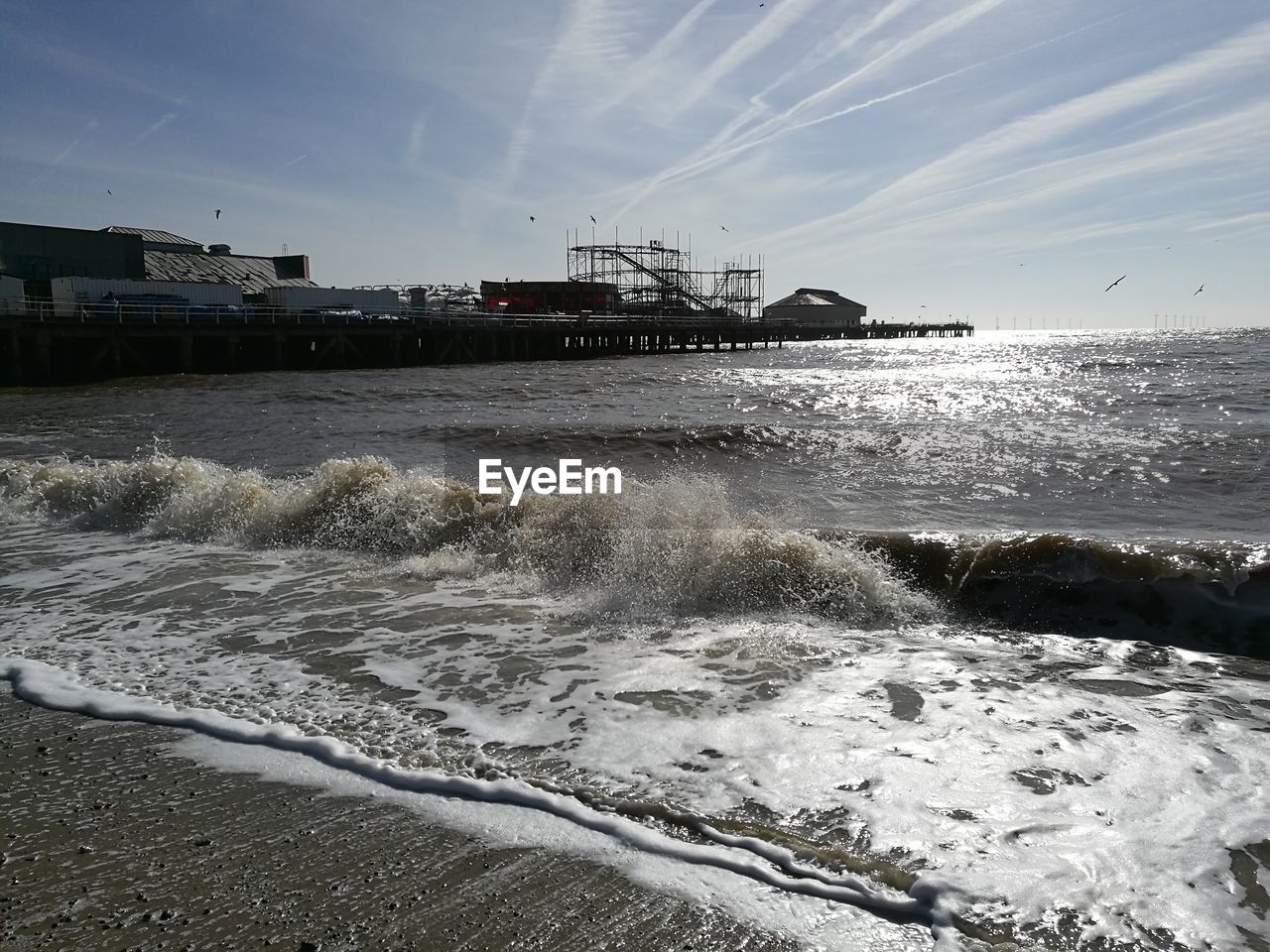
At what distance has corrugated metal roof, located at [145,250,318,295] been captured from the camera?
1923 inches

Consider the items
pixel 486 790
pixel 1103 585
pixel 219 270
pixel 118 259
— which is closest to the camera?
pixel 486 790

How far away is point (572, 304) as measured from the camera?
7444 cm

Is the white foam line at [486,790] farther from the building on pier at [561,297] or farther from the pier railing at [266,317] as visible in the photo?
the building on pier at [561,297]

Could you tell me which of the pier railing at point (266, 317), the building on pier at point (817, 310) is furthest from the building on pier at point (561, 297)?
the building on pier at point (817, 310)

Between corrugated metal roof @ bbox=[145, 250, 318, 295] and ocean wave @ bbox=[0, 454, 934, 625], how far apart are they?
141ft

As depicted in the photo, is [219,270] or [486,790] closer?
[486,790]

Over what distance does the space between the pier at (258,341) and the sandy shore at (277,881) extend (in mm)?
33147

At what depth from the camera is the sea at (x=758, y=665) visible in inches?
121

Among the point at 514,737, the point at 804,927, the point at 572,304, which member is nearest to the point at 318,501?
the point at 514,737

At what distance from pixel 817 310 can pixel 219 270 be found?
261 ft

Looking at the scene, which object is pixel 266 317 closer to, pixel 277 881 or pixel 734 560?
pixel 734 560

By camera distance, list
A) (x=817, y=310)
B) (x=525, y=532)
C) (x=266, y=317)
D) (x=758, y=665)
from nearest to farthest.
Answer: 1. (x=758, y=665)
2. (x=525, y=532)
3. (x=266, y=317)
4. (x=817, y=310)

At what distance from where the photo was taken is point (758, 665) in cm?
508

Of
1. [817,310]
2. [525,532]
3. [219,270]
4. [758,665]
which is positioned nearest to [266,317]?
[219,270]
